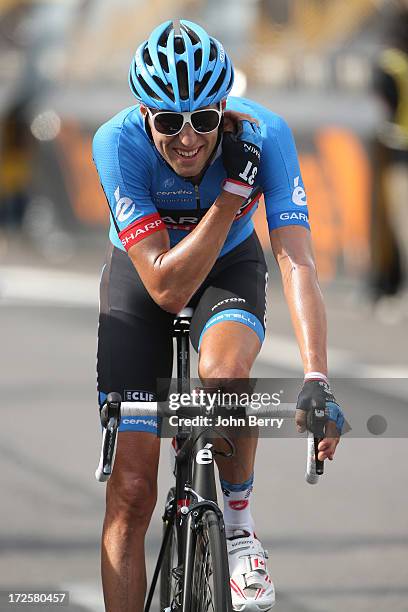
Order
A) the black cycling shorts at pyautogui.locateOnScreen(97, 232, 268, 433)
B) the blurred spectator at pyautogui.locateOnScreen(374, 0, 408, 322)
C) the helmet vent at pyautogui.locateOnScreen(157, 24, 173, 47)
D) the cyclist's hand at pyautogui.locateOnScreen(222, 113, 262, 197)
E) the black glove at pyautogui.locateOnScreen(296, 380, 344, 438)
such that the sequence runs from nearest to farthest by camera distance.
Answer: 1. the black glove at pyautogui.locateOnScreen(296, 380, 344, 438)
2. the cyclist's hand at pyautogui.locateOnScreen(222, 113, 262, 197)
3. the helmet vent at pyautogui.locateOnScreen(157, 24, 173, 47)
4. the black cycling shorts at pyautogui.locateOnScreen(97, 232, 268, 433)
5. the blurred spectator at pyautogui.locateOnScreen(374, 0, 408, 322)

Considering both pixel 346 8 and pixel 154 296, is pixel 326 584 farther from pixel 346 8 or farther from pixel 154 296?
pixel 346 8

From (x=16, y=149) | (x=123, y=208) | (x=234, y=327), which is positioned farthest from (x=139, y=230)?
(x=16, y=149)

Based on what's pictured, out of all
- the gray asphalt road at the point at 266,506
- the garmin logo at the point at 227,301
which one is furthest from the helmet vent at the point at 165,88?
the gray asphalt road at the point at 266,506

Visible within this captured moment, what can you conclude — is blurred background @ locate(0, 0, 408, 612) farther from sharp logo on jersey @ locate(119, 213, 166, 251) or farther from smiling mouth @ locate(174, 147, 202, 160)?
smiling mouth @ locate(174, 147, 202, 160)

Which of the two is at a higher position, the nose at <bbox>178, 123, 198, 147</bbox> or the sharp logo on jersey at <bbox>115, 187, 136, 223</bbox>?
the nose at <bbox>178, 123, 198, 147</bbox>

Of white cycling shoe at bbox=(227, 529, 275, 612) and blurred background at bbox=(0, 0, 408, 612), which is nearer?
white cycling shoe at bbox=(227, 529, 275, 612)

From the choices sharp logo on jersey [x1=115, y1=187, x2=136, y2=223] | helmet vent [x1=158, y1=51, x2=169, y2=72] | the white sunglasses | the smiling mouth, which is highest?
helmet vent [x1=158, y1=51, x2=169, y2=72]

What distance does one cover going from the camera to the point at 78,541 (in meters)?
6.83

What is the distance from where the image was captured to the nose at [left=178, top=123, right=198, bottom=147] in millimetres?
4375

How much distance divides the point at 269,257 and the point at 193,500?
10.5 metres

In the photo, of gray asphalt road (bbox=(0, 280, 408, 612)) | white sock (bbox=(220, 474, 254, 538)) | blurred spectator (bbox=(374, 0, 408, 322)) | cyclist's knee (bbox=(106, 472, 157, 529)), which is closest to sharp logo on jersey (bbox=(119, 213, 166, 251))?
cyclist's knee (bbox=(106, 472, 157, 529))

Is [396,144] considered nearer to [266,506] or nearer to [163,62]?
[266,506]

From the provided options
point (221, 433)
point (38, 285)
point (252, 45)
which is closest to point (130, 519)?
point (221, 433)

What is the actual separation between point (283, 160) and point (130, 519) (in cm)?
125
